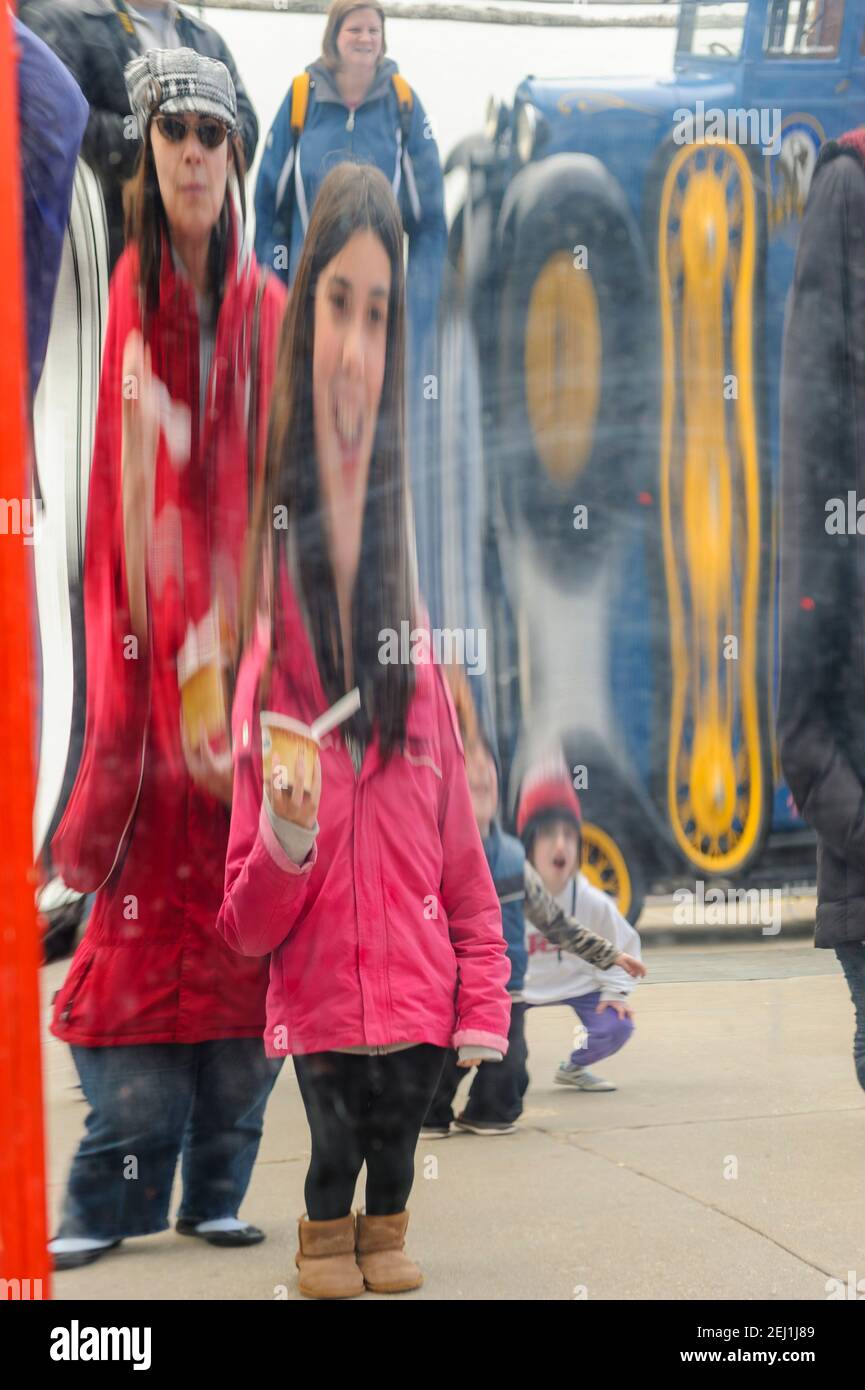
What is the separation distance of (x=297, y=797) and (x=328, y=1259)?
73 cm

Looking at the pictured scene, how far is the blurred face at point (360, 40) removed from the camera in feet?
8.38

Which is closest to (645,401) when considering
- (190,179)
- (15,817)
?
(190,179)

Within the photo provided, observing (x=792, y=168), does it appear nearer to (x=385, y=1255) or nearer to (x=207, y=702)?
(x=207, y=702)

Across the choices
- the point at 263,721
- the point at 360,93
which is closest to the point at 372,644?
the point at 263,721

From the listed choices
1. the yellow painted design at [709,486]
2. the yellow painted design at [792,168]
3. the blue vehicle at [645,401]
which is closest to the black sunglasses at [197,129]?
the blue vehicle at [645,401]

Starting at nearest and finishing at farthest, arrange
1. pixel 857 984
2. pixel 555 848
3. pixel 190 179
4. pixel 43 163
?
1. pixel 43 163
2. pixel 190 179
3. pixel 555 848
4. pixel 857 984

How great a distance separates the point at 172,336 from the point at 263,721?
2.07 feet

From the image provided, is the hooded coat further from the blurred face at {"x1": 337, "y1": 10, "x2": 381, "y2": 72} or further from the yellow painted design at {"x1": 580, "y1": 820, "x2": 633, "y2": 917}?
the blurred face at {"x1": 337, "y1": 10, "x2": 381, "y2": 72}

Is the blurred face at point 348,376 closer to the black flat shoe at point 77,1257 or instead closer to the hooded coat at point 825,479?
the hooded coat at point 825,479

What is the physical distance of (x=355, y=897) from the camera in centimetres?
262

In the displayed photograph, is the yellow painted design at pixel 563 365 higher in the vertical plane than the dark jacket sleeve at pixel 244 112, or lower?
lower

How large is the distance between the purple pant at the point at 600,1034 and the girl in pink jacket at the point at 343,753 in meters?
0.17

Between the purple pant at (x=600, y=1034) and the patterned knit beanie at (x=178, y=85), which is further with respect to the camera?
the purple pant at (x=600, y=1034)

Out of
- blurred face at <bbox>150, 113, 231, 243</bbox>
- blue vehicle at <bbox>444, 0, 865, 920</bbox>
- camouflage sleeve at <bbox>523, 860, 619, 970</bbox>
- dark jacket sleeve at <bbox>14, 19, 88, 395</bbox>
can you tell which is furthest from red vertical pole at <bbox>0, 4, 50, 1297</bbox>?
camouflage sleeve at <bbox>523, 860, 619, 970</bbox>
